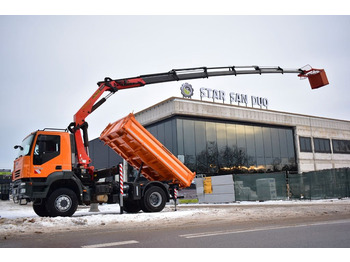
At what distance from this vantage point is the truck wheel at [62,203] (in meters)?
11.8

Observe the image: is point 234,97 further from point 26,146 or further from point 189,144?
point 26,146

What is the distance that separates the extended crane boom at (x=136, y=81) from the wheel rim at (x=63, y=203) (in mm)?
1554

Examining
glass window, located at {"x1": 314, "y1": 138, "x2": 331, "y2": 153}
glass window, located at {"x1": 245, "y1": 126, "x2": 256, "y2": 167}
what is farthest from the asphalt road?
glass window, located at {"x1": 314, "y1": 138, "x2": 331, "y2": 153}

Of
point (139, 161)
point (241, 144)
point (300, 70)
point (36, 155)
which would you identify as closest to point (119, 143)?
point (139, 161)

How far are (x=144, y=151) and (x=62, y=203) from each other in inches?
145

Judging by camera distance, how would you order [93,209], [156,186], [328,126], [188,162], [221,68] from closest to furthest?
1. [156,186]
2. [93,209]
3. [221,68]
4. [188,162]
5. [328,126]

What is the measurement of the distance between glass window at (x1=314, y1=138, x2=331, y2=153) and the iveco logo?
1935 cm

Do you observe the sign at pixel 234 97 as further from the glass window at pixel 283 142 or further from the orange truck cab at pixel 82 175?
the orange truck cab at pixel 82 175

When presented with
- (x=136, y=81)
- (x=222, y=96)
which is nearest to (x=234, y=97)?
(x=222, y=96)

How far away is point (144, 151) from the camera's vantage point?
13.9 m

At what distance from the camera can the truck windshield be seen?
12.3m
